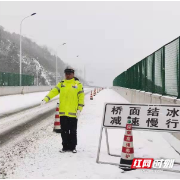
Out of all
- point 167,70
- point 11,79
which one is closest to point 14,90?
point 11,79

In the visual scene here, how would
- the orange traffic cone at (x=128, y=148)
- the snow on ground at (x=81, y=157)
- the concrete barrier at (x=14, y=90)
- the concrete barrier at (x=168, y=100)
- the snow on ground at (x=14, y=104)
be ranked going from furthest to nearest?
the concrete barrier at (x=14, y=90) → the snow on ground at (x=14, y=104) → the concrete barrier at (x=168, y=100) → the orange traffic cone at (x=128, y=148) → the snow on ground at (x=81, y=157)

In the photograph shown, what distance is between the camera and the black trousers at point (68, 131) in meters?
6.01

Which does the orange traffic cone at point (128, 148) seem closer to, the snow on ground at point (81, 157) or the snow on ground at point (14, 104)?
the snow on ground at point (81, 157)

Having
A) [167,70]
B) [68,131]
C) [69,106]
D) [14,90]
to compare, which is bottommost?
[68,131]

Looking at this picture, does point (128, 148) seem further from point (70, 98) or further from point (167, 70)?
point (167, 70)

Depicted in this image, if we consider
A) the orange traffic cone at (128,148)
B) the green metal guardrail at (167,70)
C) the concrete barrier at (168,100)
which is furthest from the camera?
the green metal guardrail at (167,70)

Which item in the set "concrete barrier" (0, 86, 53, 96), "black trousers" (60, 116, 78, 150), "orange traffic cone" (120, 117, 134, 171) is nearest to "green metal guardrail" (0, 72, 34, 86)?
"concrete barrier" (0, 86, 53, 96)

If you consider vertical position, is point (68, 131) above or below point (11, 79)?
below

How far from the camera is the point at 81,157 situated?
5.68 meters

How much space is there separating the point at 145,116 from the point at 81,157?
1.64m

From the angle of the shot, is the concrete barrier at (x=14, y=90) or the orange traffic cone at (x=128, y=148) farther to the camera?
the concrete barrier at (x=14, y=90)

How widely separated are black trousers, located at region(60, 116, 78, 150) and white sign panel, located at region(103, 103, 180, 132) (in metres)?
0.93

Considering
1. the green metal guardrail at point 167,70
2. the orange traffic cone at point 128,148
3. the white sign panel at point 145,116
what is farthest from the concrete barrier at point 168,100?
the orange traffic cone at point 128,148

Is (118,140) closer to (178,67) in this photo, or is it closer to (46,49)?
(178,67)
